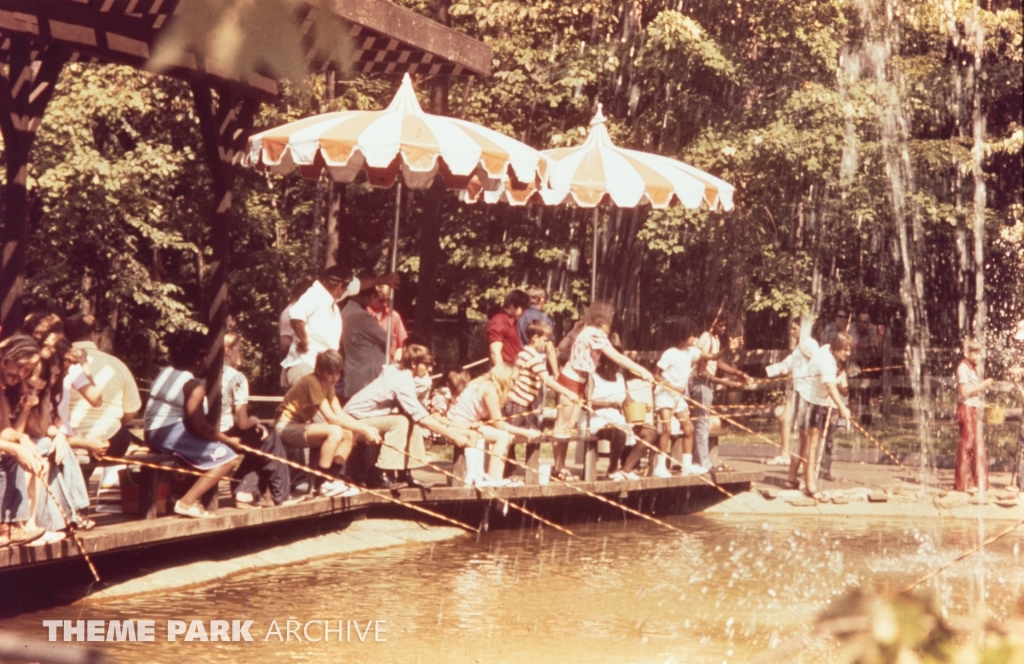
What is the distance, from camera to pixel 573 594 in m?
9.66

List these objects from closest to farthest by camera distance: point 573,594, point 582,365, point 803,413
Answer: point 573,594, point 582,365, point 803,413

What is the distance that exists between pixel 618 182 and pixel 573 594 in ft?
17.7

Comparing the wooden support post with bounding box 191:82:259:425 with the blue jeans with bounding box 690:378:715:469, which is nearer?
the wooden support post with bounding box 191:82:259:425

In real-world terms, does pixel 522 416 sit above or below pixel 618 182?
below

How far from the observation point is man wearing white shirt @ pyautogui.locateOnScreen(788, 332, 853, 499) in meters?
14.8

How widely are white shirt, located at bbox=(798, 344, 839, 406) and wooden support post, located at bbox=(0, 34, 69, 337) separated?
7.99 m

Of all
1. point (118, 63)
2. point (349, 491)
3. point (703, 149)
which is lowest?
point (349, 491)

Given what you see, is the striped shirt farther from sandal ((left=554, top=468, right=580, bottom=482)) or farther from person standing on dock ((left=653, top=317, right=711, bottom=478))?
person standing on dock ((left=653, top=317, right=711, bottom=478))

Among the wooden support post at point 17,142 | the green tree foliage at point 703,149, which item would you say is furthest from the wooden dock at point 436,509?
the green tree foliage at point 703,149

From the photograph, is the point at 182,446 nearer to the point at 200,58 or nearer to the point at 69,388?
the point at 69,388

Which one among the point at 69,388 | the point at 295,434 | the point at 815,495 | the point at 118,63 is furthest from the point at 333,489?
the point at 815,495

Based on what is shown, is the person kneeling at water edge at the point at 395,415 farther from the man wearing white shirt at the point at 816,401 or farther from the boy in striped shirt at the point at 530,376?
the man wearing white shirt at the point at 816,401

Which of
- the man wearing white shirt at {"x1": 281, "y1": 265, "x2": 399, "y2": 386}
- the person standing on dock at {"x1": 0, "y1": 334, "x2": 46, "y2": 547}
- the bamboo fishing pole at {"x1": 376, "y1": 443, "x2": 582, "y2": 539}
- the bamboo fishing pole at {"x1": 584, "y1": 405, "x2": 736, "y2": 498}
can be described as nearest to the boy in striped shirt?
the bamboo fishing pole at {"x1": 584, "y1": 405, "x2": 736, "y2": 498}

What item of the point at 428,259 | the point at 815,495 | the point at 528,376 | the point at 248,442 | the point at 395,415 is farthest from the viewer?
the point at 428,259
